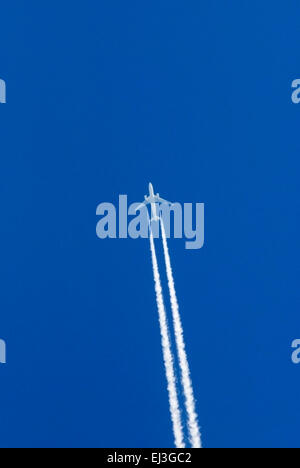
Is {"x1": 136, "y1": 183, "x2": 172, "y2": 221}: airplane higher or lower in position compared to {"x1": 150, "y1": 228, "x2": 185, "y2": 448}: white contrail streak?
higher

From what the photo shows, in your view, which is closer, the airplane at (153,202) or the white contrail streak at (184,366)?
the white contrail streak at (184,366)

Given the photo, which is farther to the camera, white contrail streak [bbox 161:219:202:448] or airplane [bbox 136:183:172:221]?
airplane [bbox 136:183:172:221]

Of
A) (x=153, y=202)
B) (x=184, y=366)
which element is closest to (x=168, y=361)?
(x=184, y=366)

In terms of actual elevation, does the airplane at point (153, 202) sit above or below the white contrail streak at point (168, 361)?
above
